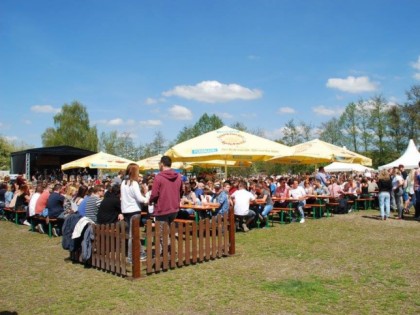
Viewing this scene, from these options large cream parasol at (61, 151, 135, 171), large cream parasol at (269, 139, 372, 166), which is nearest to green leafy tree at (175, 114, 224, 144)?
large cream parasol at (61, 151, 135, 171)

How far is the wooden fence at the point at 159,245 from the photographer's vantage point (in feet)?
20.6

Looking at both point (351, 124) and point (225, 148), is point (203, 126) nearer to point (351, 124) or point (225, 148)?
point (351, 124)

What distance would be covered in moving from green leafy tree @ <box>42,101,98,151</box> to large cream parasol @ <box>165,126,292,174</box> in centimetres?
4583

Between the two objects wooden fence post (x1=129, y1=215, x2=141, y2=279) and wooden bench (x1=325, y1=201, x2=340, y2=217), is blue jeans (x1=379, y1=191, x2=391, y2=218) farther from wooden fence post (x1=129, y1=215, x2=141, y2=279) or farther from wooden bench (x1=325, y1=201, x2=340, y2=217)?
wooden fence post (x1=129, y1=215, x2=141, y2=279)

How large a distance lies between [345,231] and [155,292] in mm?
6600

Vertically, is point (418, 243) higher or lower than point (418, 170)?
lower

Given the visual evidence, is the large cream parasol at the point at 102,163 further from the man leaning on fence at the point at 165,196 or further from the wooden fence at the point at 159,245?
the man leaning on fence at the point at 165,196

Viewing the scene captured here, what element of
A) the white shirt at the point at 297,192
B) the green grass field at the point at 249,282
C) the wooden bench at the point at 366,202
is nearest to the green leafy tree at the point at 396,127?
the wooden bench at the point at 366,202

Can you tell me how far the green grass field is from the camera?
15.8ft

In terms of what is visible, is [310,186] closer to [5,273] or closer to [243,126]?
[5,273]

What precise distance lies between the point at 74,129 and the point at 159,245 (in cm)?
5413

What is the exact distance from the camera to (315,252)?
782 centimetres

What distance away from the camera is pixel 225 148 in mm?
11812

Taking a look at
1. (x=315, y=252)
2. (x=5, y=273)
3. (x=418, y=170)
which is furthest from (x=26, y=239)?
(x=418, y=170)
